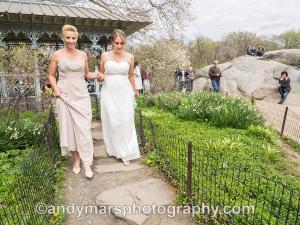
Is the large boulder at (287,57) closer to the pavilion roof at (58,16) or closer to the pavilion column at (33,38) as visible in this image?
the pavilion roof at (58,16)

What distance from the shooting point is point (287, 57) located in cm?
2255

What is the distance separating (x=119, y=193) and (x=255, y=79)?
60.5 ft

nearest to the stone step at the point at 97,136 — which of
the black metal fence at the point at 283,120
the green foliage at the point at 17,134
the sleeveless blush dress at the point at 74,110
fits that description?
the green foliage at the point at 17,134

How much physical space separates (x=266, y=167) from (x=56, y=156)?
12.4 ft

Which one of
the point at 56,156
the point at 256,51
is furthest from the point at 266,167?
the point at 256,51

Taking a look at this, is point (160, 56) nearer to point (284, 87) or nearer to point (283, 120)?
point (284, 87)

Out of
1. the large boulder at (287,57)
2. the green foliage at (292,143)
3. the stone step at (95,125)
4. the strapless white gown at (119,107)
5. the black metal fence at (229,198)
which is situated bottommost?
the green foliage at (292,143)

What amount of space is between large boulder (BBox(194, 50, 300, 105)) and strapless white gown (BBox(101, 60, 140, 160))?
14.2m

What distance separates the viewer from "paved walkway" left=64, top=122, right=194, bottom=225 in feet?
11.9

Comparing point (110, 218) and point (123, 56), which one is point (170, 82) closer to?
point (123, 56)

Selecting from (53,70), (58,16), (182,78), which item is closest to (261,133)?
(53,70)

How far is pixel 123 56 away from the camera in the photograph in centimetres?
525

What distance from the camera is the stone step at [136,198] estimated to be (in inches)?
146

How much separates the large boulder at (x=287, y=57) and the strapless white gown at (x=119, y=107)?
20.0 metres
